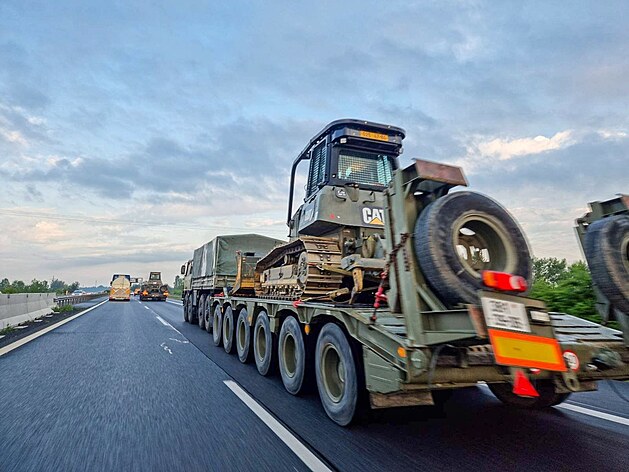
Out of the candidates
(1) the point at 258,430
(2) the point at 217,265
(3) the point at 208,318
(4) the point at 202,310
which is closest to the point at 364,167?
(1) the point at 258,430

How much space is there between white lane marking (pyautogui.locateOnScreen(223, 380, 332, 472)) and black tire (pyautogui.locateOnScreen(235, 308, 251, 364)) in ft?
6.94

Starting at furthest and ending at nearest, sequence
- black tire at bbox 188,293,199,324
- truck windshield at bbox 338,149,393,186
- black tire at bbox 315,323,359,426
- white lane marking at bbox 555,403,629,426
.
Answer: black tire at bbox 188,293,199,324
truck windshield at bbox 338,149,393,186
white lane marking at bbox 555,403,629,426
black tire at bbox 315,323,359,426

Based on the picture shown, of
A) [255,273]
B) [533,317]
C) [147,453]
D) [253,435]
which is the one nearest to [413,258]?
[533,317]

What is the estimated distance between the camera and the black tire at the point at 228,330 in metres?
9.09

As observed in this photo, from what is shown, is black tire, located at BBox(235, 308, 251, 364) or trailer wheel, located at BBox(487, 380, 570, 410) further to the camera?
black tire, located at BBox(235, 308, 251, 364)

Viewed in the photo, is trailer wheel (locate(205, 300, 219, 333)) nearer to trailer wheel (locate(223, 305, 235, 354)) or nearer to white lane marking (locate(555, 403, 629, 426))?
trailer wheel (locate(223, 305, 235, 354))

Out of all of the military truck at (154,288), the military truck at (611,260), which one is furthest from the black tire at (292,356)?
the military truck at (154,288)

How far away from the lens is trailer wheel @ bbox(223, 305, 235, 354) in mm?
9094

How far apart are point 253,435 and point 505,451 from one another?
2.27 meters

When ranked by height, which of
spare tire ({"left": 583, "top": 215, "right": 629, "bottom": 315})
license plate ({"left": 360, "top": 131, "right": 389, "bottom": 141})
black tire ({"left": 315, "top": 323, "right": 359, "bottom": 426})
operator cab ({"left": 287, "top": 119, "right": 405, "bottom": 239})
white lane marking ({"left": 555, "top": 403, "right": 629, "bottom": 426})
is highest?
license plate ({"left": 360, "top": 131, "right": 389, "bottom": 141})

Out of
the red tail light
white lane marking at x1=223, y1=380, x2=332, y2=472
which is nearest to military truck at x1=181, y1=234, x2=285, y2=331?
white lane marking at x1=223, y1=380, x2=332, y2=472

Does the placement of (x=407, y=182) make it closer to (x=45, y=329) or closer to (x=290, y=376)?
(x=290, y=376)

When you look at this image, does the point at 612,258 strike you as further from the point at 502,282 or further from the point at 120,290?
the point at 120,290

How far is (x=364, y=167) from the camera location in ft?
22.6
